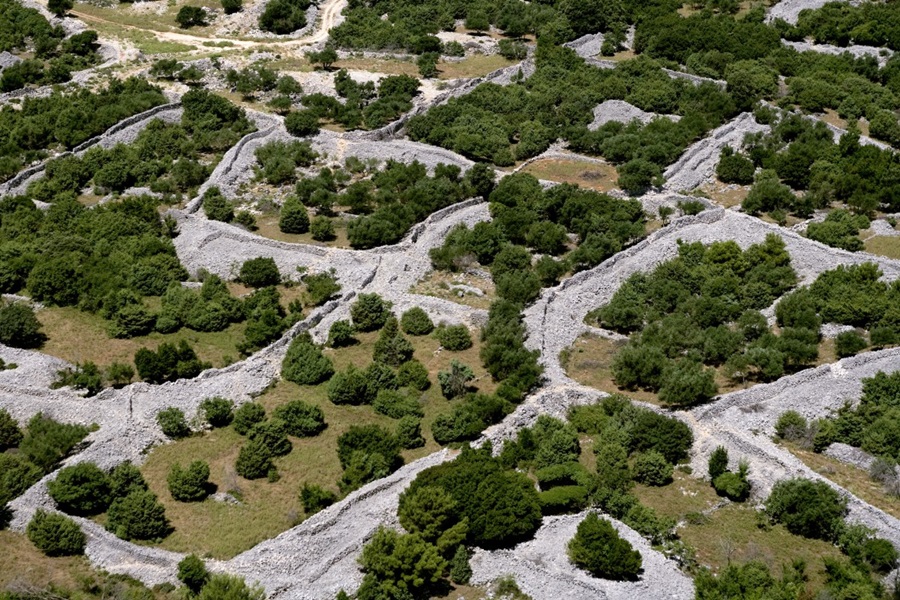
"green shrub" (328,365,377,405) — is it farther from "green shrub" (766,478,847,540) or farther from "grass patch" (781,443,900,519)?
"grass patch" (781,443,900,519)

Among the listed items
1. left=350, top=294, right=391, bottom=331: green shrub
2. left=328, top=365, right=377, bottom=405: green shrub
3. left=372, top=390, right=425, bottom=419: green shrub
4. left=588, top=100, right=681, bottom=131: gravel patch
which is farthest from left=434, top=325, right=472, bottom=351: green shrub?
left=588, top=100, right=681, bottom=131: gravel patch

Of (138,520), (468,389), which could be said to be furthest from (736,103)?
(138,520)

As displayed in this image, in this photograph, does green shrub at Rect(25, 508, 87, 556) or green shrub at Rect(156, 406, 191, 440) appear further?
green shrub at Rect(156, 406, 191, 440)

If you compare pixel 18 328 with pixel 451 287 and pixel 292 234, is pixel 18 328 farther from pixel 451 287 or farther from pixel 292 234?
pixel 451 287

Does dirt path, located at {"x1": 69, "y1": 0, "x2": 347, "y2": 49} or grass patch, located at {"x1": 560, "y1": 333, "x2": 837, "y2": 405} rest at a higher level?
dirt path, located at {"x1": 69, "y1": 0, "x2": 347, "y2": 49}

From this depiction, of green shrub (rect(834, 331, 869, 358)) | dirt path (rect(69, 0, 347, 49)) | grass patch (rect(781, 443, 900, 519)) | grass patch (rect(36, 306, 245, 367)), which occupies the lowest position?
grass patch (rect(36, 306, 245, 367))

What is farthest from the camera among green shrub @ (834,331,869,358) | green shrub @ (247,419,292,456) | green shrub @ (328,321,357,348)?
green shrub @ (328,321,357,348)

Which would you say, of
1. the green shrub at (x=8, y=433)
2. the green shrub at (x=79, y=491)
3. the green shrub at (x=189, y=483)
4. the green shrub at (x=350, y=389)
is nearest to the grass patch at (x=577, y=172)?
the green shrub at (x=350, y=389)
